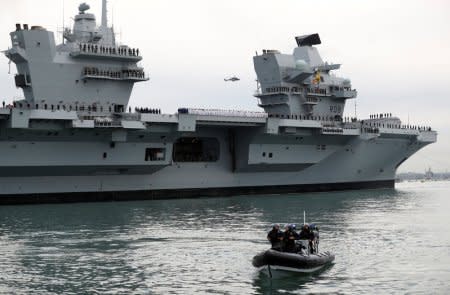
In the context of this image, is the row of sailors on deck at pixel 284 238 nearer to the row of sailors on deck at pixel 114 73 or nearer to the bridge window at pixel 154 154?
the bridge window at pixel 154 154

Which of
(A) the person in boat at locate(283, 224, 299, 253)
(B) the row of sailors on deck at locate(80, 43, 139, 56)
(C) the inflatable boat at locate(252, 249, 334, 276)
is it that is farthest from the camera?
(B) the row of sailors on deck at locate(80, 43, 139, 56)

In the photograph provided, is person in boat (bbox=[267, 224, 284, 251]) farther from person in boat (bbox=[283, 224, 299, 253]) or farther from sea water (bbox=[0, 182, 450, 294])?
sea water (bbox=[0, 182, 450, 294])

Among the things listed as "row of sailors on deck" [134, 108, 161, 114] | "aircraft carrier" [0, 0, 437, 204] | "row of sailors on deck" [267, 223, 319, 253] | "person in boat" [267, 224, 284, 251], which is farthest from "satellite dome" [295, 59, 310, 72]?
"person in boat" [267, 224, 284, 251]

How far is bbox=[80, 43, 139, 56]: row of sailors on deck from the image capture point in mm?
42656

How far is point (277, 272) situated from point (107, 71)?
29133 millimetres

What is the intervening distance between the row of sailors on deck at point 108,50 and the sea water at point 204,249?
10.9 m

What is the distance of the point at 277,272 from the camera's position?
17328 mm

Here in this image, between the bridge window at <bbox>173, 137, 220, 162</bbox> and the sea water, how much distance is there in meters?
9.75

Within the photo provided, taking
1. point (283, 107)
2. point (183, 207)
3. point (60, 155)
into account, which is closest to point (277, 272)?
point (183, 207)

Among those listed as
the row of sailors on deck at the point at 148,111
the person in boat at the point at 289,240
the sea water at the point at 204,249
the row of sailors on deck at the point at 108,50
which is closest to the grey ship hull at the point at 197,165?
the row of sailors on deck at the point at 148,111

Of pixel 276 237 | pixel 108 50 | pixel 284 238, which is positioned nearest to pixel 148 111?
pixel 108 50

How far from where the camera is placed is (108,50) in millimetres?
43562

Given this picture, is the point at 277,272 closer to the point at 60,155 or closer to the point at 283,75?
the point at 60,155

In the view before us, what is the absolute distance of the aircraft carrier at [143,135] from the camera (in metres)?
39.8
